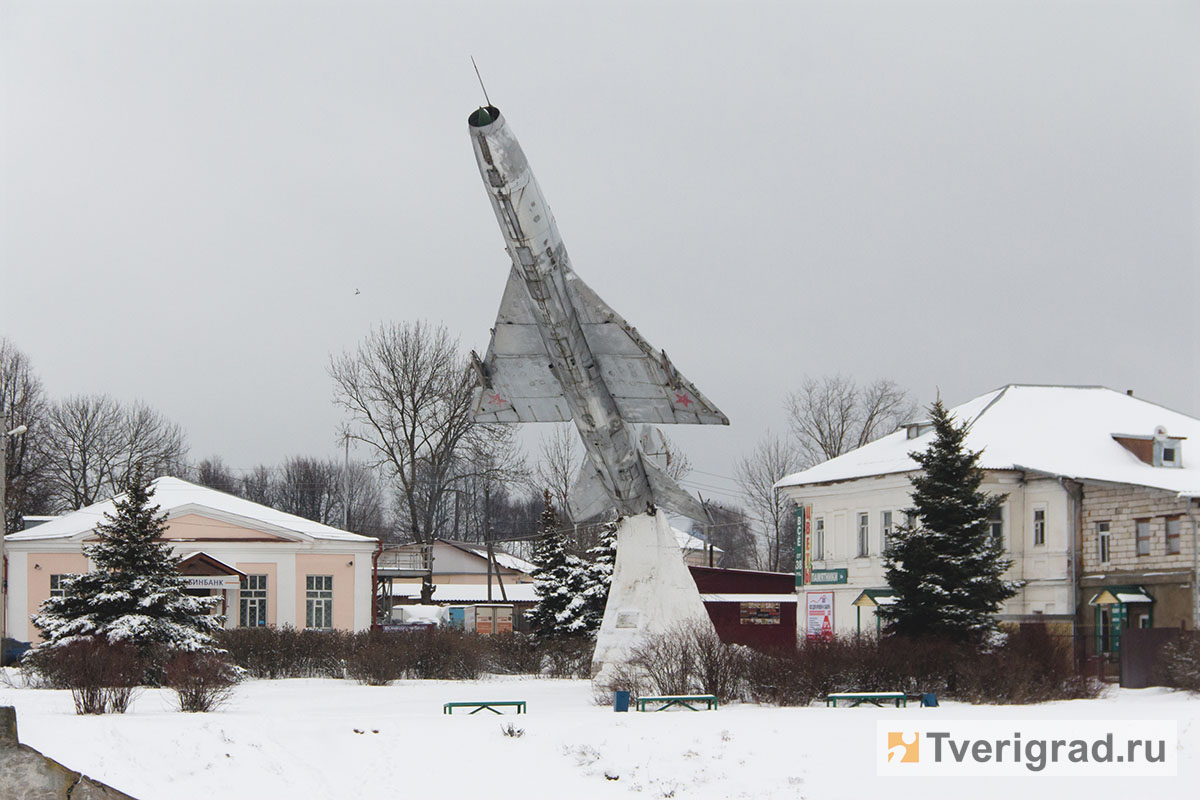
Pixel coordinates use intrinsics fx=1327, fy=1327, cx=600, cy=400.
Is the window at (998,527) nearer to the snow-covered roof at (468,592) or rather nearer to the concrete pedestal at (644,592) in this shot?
the concrete pedestal at (644,592)

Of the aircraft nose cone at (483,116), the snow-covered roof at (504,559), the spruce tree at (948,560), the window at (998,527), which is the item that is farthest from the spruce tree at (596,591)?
the snow-covered roof at (504,559)

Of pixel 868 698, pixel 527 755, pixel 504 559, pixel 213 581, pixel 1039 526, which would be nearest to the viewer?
pixel 527 755

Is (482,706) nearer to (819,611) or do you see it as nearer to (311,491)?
(819,611)

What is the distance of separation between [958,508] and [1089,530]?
634 centimetres

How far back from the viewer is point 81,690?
1441cm

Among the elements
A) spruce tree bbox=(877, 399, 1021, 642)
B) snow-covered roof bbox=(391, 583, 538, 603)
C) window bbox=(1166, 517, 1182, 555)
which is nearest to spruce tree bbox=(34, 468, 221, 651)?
spruce tree bbox=(877, 399, 1021, 642)

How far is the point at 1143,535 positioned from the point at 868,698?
34.3 ft

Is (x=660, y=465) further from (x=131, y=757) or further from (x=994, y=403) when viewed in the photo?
(x=994, y=403)

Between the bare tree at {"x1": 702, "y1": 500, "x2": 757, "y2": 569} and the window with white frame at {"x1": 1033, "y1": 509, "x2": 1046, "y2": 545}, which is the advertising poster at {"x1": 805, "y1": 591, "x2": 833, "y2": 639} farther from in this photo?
the bare tree at {"x1": 702, "y1": 500, "x2": 757, "y2": 569}

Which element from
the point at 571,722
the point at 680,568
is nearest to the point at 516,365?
the point at 680,568

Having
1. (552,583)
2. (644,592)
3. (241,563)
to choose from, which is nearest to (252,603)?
(241,563)

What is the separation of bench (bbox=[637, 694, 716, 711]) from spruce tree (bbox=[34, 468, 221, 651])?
8.48 m

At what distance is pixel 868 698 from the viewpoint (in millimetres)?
16469

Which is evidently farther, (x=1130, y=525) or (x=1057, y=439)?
→ (x=1057, y=439)
